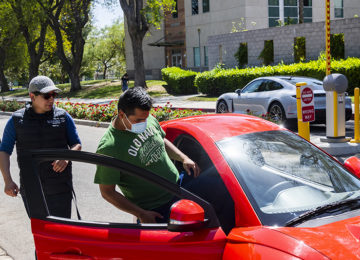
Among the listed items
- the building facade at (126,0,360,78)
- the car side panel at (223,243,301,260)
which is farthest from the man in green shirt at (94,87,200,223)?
the building facade at (126,0,360,78)

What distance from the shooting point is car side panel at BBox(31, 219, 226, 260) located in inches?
96.7

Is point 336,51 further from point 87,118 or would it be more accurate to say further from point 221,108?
point 87,118

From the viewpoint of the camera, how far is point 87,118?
19.3 m

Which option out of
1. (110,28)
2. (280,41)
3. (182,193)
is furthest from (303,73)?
(110,28)

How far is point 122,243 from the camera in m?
2.56

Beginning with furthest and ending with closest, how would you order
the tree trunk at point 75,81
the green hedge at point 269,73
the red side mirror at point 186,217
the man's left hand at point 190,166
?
the tree trunk at point 75,81
the green hedge at point 269,73
the man's left hand at point 190,166
the red side mirror at point 186,217

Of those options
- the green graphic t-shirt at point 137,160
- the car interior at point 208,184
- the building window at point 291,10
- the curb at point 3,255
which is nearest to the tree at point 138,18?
the building window at point 291,10

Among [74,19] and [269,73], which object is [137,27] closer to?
[74,19]

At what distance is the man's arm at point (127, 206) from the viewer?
3049mm

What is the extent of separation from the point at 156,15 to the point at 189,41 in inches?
506

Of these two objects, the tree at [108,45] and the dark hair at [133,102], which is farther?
the tree at [108,45]

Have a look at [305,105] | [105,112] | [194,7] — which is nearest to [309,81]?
[305,105]

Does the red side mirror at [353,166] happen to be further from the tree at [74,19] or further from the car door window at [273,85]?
the tree at [74,19]

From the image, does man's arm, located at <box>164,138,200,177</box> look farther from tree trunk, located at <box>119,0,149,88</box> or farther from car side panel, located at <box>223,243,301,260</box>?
tree trunk, located at <box>119,0,149,88</box>
